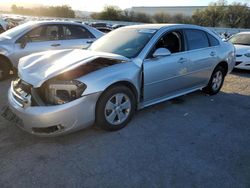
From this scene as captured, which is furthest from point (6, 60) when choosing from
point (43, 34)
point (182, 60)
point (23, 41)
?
point (182, 60)

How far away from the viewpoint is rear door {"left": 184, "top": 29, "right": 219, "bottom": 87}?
5.66 metres

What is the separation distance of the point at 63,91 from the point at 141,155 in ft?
4.26

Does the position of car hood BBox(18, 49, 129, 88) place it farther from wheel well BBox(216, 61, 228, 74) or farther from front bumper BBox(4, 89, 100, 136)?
wheel well BBox(216, 61, 228, 74)

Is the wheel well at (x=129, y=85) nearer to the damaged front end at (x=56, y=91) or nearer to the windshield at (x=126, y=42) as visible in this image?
the windshield at (x=126, y=42)

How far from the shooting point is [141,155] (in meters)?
3.72

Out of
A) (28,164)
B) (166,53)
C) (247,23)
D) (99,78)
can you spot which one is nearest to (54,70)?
(99,78)

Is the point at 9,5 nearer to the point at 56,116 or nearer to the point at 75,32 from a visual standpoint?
the point at 75,32

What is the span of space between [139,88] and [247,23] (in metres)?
57.2

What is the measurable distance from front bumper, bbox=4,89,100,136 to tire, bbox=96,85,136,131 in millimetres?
150

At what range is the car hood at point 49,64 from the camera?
387 centimetres

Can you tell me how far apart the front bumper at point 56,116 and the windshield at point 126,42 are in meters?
1.24

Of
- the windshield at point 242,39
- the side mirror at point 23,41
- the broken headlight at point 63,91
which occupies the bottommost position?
the broken headlight at point 63,91

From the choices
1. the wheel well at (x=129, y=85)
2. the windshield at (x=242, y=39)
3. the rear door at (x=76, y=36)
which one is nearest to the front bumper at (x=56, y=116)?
the wheel well at (x=129, y=85)

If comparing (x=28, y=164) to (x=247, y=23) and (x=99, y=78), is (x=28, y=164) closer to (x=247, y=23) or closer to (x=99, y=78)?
(x=99, y=78)
